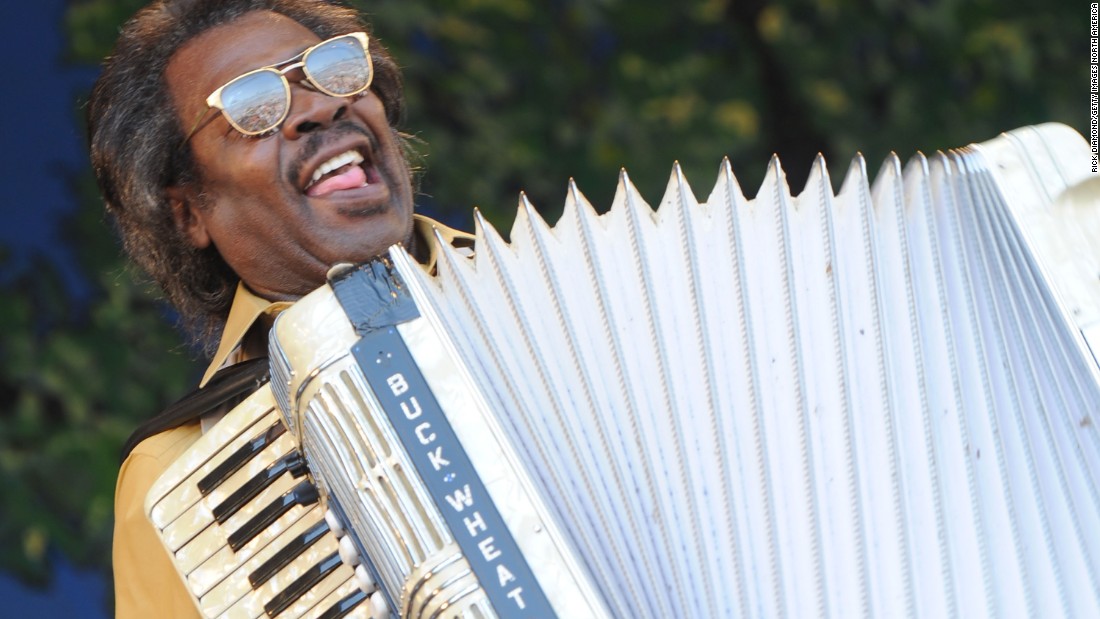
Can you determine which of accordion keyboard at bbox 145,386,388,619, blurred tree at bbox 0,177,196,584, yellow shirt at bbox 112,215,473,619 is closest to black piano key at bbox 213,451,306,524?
accordion keyboard at bbox 145,386,388,619

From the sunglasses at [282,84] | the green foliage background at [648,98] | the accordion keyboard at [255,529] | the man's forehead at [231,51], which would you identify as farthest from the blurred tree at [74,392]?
the accordion keyboard at [255,529]

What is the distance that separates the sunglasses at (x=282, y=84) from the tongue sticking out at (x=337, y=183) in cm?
8

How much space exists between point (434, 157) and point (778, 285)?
1.69 metres

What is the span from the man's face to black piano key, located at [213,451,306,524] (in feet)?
1.17

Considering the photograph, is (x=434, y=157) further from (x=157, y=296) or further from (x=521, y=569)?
(x=521, y=569)

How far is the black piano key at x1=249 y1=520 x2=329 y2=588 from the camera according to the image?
4.43ft

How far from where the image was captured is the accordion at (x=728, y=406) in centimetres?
125

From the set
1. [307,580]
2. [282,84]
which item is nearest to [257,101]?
[282,84]

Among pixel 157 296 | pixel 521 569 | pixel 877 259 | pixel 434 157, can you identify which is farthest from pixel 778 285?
pixel 434 157

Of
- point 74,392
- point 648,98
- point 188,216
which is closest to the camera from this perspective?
point 188,216

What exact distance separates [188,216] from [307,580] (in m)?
0.66

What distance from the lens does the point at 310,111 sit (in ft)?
5.59

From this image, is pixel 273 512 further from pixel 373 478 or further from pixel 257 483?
pixel 373 478

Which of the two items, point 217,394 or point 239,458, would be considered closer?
point 239,458
